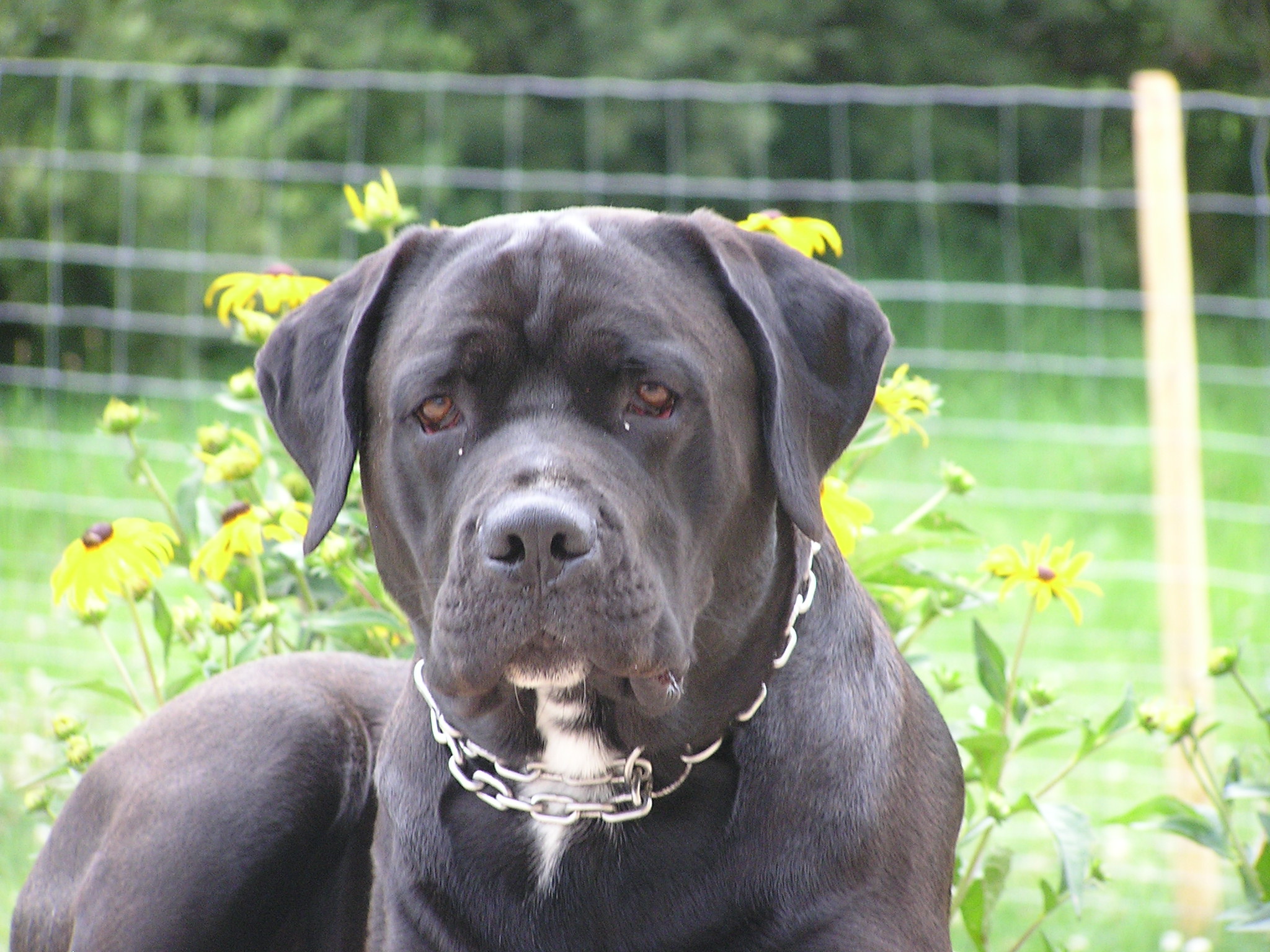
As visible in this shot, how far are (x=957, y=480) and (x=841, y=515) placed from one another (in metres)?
0.35

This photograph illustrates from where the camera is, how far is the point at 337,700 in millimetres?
3002

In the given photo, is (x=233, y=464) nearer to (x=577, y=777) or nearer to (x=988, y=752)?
(x=577, y=777)

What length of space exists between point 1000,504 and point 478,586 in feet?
18.5

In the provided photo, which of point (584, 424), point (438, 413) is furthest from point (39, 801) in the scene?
point (584, 424)

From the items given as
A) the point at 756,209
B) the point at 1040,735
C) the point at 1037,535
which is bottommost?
the point at 1037,535

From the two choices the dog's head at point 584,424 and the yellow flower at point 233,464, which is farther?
the yellow flower at point 233,464

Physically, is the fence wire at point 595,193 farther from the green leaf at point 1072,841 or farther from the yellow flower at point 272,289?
the green leaf at point 1072,841

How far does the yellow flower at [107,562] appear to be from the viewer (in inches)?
121

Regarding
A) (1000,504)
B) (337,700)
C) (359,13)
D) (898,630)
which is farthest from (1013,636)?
(359,13)

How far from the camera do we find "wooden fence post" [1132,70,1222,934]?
15.4 feet

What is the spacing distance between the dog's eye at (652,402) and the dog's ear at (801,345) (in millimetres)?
174

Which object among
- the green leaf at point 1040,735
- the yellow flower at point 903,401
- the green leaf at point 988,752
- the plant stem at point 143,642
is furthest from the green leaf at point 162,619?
the green leaf at point 1040,735

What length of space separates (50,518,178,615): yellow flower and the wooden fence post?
295cm

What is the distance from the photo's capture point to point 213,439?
333 centimetres
